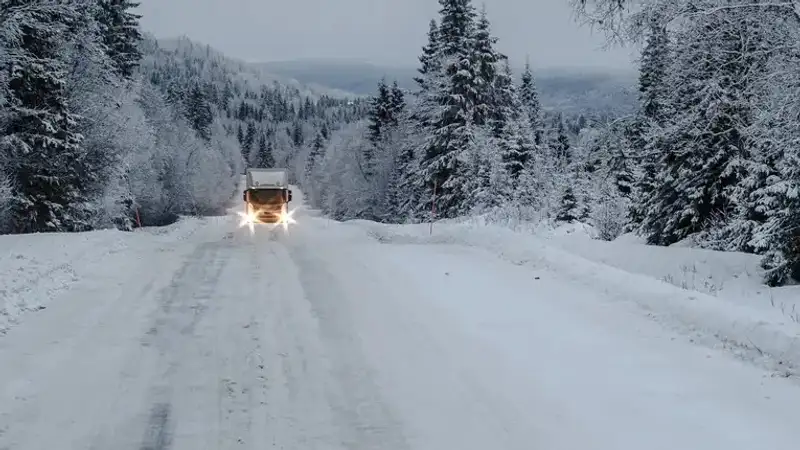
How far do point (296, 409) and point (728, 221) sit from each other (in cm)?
1595

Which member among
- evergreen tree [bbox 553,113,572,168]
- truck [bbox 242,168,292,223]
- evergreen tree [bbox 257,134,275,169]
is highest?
evergreen tree [bbox 553,113,572,168]

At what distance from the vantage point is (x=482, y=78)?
34.3m

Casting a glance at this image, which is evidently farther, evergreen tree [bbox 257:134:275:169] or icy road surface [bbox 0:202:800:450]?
evergreen tree [bbox 257:134:275:169]

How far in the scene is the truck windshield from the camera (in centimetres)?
3144

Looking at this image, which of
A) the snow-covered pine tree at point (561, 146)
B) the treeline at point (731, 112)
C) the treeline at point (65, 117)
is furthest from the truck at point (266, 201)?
the snow-covered pine tree at point (561, 146)

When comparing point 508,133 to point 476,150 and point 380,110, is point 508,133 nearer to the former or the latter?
point 476,150

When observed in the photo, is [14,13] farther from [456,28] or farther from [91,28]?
[456,28]

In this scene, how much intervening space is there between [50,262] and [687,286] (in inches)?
489

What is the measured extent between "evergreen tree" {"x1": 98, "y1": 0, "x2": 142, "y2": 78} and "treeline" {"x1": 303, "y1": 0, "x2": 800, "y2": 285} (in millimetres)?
19154

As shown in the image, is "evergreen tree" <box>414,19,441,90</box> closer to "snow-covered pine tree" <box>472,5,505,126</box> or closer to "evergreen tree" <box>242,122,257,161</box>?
"snow-covered pine tree" <box>472,5,505,126</box>

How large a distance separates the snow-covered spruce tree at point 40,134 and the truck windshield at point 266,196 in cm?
900

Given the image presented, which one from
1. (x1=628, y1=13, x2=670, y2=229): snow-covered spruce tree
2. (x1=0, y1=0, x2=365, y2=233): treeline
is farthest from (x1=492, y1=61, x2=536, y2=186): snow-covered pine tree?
(x1=0, y1=0, x2=365, y2=233): treeline

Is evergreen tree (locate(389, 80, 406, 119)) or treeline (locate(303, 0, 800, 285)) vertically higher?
evergreen tree (locate(389, 80, 406, 119))

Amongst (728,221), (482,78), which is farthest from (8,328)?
(482,78)
